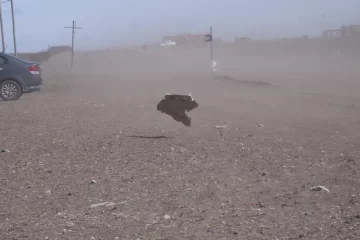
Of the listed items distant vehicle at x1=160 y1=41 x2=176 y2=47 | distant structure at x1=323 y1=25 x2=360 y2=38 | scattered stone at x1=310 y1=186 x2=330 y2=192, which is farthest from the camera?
distant vehicle at x1=160 y1=41 x2=176 y2=47

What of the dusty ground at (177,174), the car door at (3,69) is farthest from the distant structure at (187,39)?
the dusty ground at (177,174)

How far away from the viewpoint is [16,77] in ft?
70.5

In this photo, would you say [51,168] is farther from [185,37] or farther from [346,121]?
[185,37]

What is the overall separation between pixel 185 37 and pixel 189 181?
88275 mm

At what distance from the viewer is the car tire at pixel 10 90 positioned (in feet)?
70.7

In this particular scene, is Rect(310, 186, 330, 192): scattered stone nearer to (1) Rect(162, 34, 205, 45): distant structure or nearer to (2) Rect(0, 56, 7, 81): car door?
(2) Rect(0, 56, 7, 81): car door

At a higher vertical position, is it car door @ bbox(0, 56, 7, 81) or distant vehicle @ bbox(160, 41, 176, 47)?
car door @ bbox(0, 56, 7, 81)

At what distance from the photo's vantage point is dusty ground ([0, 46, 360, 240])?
6.79 metres

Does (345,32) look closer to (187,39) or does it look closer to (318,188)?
(187,39)

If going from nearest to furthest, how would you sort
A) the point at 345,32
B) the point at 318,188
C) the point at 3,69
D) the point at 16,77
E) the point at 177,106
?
1. the point at 318,188
2. the point at 177,106
3. the point at 3,69
4. the point at 16,77
5. the point at 345,32

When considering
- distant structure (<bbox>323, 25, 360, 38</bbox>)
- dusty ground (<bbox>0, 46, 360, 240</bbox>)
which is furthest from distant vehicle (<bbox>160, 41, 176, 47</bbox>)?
dusty ground (<bbox>0, 46, 360, 240</bbox>)

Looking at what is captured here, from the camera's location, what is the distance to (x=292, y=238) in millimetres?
6238

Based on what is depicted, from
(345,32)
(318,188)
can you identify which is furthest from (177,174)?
(345,32)

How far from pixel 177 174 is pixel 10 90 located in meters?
13.8
